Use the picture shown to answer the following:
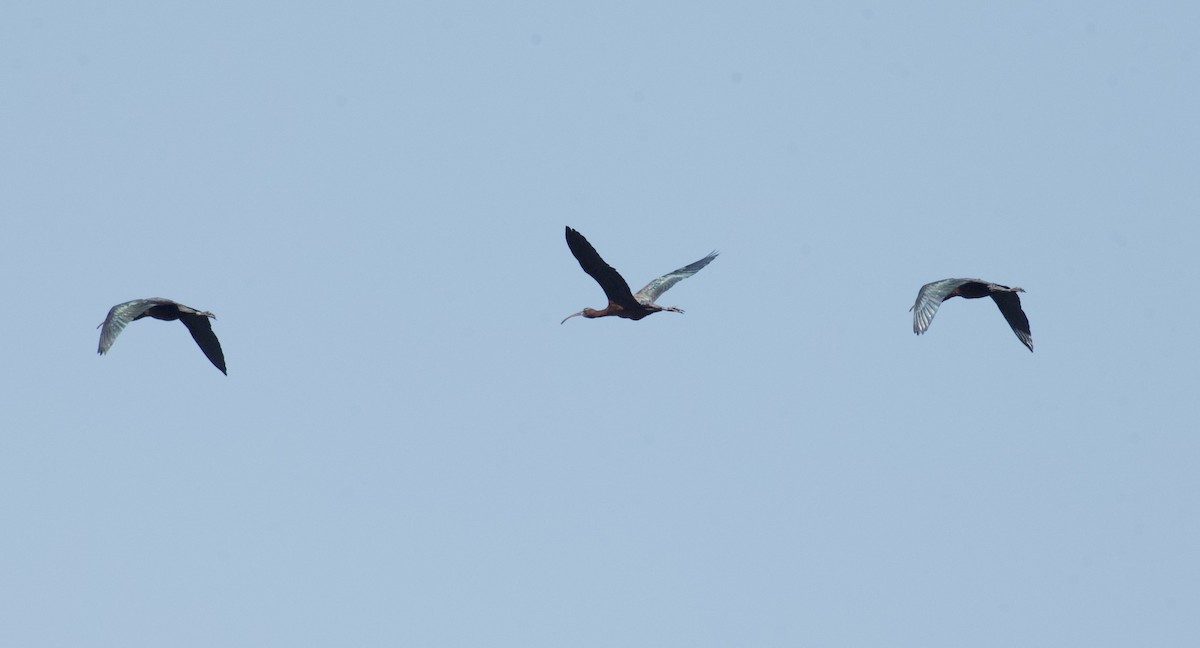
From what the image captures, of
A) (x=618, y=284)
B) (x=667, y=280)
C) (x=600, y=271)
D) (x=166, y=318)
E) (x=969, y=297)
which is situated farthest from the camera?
(x=667, y=280)

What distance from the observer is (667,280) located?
40.7m

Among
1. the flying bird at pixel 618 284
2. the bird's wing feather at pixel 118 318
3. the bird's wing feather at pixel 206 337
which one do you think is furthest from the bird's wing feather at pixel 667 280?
the bird's wing feather at pixel 118 318

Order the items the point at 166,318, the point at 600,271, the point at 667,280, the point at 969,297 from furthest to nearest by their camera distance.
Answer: the point at 667,280 → the point at 969,297 → the point at 166,318 → the point at 600,271

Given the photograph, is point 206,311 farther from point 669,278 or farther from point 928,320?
point 928,320

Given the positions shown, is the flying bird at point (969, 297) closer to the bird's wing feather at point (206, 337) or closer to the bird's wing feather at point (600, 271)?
the bird's wing feather at point (600, 271)

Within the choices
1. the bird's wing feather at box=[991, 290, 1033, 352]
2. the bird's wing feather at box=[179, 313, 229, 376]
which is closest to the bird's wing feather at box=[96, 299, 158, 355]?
the bird's wing feather at box=[179, 313, 229, 376]

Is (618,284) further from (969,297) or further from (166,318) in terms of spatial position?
(166,318)

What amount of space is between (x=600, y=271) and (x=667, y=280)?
21.6 ft

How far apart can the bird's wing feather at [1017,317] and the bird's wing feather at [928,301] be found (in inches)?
57.9

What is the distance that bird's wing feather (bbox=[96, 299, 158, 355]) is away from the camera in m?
33.7

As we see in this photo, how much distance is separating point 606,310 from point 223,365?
8.17 m

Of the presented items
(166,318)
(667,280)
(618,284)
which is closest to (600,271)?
(618,284)

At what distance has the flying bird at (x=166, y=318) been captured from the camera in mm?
34000

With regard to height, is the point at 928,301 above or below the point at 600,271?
below
